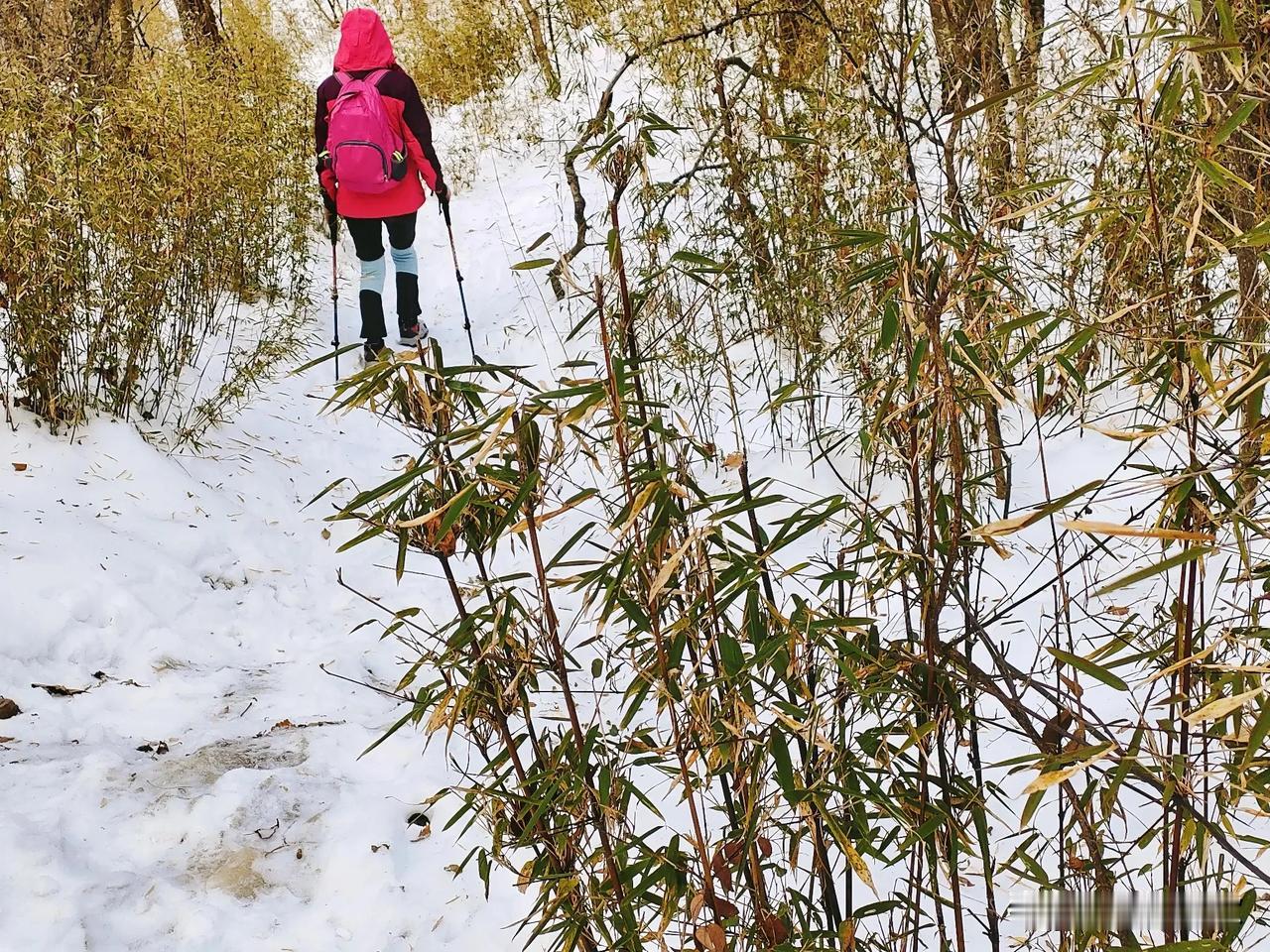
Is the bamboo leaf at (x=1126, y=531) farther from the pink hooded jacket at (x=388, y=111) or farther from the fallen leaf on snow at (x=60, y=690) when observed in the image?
the pink hooded jacket at (x=388, y=111)

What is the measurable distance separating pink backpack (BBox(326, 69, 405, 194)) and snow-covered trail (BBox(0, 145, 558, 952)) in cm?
158

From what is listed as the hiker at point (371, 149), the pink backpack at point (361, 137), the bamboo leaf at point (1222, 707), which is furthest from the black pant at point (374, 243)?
the bamboo leaf at point (1222, 707)

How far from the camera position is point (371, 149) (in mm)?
4977

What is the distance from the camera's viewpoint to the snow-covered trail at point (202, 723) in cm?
187

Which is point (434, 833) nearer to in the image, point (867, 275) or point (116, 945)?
point (116, 945)

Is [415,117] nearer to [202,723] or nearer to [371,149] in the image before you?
[371,149]

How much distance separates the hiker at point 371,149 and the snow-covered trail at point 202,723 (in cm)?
154

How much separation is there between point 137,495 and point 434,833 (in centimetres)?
206

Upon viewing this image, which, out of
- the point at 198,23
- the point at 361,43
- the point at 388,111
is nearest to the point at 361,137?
the point at 388,111

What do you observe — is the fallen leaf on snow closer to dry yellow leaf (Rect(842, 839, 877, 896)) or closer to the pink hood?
dry yellow leaf (Rect(842, 839, 877, 896))

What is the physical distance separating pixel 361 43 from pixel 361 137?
50cm

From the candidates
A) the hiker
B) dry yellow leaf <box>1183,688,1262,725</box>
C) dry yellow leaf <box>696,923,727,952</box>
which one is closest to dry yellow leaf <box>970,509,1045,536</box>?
dry yellow leaf <box>1183,688,1262,725</box>

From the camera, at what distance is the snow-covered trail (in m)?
1.87

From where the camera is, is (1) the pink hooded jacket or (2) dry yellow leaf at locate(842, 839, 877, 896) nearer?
(2) dry yellow leaf at locate(842, 839, 877, 896)
